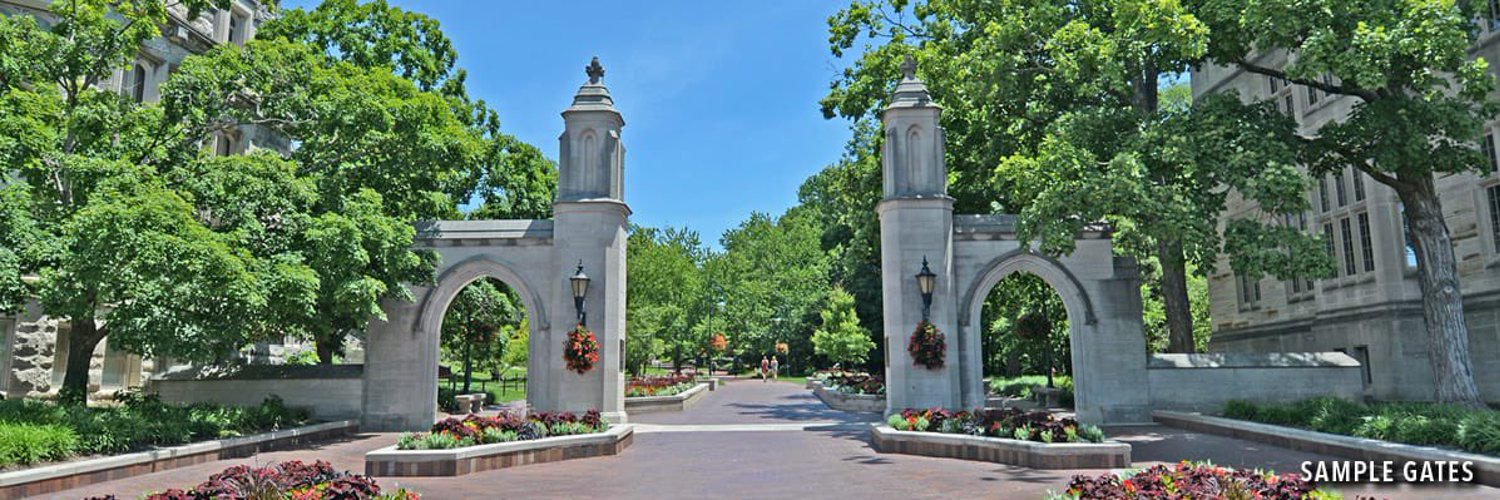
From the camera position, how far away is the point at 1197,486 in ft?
21.9

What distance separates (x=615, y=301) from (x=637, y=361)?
24.7 metres

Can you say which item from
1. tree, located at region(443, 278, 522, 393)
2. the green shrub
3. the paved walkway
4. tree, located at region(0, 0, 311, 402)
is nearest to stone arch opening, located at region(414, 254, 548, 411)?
the paved walkway

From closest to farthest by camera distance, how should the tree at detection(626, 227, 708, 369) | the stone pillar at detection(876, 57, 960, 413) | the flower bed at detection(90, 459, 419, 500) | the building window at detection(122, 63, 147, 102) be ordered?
the flower bed at detection(90, 459, 419, 500), the stone pillar at detection(876, 57, 960, 413), the building window at detection(122, 63, 147, 102), the tree at detection(626, 227, 708, 369)

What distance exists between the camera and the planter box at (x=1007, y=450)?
38.8 ft

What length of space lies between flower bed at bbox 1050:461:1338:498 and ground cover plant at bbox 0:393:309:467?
12379 millimetres

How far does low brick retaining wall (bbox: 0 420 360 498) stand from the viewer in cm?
1000

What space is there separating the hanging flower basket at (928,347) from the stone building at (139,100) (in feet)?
55.6

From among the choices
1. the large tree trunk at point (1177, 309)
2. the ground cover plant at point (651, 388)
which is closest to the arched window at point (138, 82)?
the ground cover plant at point (651, 388)

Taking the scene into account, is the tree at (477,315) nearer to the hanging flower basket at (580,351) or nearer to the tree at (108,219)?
the hanging flower basket at (580,351)

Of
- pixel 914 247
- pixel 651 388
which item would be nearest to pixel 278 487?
pixel 914 247

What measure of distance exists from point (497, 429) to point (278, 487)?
643cm

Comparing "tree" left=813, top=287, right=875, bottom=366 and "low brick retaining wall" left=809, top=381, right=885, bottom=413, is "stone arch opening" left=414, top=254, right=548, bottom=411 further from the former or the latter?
"tree" left=813, top=287, right=875, bottom=366

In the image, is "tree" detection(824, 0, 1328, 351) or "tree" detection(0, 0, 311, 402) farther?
"tree" detection(824, 0, 1328, 351)

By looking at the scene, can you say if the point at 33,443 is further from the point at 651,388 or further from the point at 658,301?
the point at 658,301
